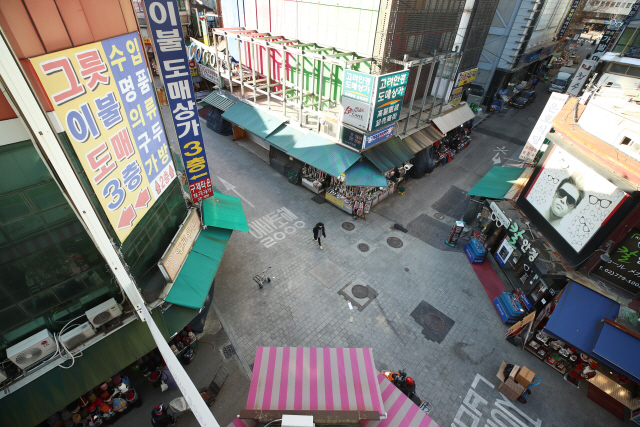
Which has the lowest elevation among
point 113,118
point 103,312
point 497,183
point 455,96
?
point 497,183

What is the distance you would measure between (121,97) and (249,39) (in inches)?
687

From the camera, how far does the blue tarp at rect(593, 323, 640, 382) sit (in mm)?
10133

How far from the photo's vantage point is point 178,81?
991cm

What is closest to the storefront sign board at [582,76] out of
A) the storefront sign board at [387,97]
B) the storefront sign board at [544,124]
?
the storefront sign board at [544,124]

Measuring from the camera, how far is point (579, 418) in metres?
11.1

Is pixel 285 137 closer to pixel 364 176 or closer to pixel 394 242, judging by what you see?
pixel 364 176

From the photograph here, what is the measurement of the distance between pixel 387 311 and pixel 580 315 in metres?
7.61

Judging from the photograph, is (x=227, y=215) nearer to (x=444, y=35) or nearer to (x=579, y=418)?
(x=579, y=418)

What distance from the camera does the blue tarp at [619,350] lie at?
1013cm

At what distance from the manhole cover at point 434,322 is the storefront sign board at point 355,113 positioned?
36.2 feet

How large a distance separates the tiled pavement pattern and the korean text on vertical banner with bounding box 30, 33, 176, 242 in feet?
24.7

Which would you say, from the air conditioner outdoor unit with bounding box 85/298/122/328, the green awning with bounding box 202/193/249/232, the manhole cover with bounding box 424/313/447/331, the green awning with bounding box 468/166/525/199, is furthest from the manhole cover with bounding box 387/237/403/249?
the air conditioner outdoor unit with bounding box 85/298/122/328

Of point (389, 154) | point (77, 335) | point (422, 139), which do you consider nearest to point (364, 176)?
point (389, 154)

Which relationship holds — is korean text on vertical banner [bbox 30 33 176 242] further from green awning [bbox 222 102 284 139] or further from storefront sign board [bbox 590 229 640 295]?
storefront sign board [bbox 590 229 640 295]
